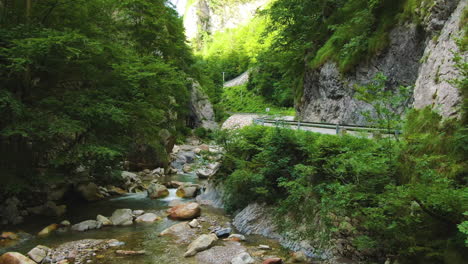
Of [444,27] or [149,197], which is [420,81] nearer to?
→ [444,27]

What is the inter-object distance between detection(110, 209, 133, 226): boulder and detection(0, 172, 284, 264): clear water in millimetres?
289

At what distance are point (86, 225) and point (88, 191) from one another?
3.95 metres

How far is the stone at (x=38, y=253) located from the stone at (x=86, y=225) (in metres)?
2.01

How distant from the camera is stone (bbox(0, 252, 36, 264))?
23.3ft

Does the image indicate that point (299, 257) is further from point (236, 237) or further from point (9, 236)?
point (9, 236)

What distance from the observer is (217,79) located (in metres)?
63.7

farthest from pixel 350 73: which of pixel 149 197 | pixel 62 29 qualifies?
pixel 62 29

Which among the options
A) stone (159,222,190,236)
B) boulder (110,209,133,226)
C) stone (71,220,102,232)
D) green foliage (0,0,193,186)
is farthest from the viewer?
boulder (110,209,133,226)

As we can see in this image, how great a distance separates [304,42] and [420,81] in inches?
479

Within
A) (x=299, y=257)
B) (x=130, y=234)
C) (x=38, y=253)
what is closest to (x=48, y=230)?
(x=38, y=253)

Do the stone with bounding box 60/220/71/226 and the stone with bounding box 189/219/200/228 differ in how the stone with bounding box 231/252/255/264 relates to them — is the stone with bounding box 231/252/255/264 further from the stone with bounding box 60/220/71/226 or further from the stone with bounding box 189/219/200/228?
the stone with bounding box 60/220/71/226

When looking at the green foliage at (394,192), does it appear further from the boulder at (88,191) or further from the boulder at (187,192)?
the boulder at (88,191)

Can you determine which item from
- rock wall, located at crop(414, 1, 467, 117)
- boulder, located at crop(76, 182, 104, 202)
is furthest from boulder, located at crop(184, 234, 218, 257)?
boulder, located at crop(76, 182, 104, 202)

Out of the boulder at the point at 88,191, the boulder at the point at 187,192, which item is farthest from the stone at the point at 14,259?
the boulder at the point at 187,192
